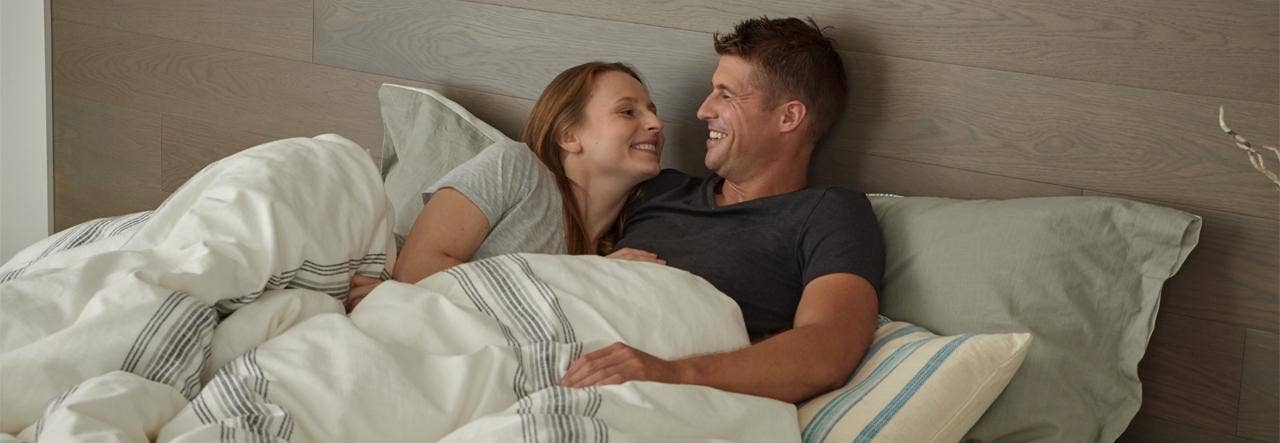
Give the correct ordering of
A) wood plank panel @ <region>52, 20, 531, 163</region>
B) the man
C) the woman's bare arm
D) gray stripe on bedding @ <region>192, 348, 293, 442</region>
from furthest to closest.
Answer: wood plank panel @ <region>52, 20, 531, 163</region>, the woman's bare arm, the man, gray stripe on bedding @ <region>192, 348, 293, 442</region>

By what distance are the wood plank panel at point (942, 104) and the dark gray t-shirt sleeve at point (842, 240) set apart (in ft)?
0.63

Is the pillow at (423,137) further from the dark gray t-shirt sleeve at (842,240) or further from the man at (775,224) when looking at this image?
the dark gray t-shirt sleeve at (842,240)

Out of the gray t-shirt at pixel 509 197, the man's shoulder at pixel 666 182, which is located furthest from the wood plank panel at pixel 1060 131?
the gray t-shirt at pixel 509 197

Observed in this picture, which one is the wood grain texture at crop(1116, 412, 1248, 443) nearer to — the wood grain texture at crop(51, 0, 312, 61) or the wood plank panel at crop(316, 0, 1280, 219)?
the wood plank panel at crop(316, 0, 1280, 219)

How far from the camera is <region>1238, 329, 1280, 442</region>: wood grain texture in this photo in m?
1.82

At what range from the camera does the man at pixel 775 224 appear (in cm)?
168

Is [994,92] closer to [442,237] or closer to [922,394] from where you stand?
[922,394]

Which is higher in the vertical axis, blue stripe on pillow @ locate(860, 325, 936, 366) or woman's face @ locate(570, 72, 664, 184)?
woman's face @ locate(570, 72, 664, 184)

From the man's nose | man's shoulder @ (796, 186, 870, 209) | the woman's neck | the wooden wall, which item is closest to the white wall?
the wooden wall

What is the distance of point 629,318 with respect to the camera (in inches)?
65.1

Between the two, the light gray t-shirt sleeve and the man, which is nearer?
the man

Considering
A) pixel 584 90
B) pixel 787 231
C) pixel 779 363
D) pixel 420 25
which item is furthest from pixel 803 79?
pixel 420 25

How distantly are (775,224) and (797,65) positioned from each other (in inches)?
10.4

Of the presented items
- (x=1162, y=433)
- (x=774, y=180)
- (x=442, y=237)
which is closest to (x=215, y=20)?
(x=442, y=237)
